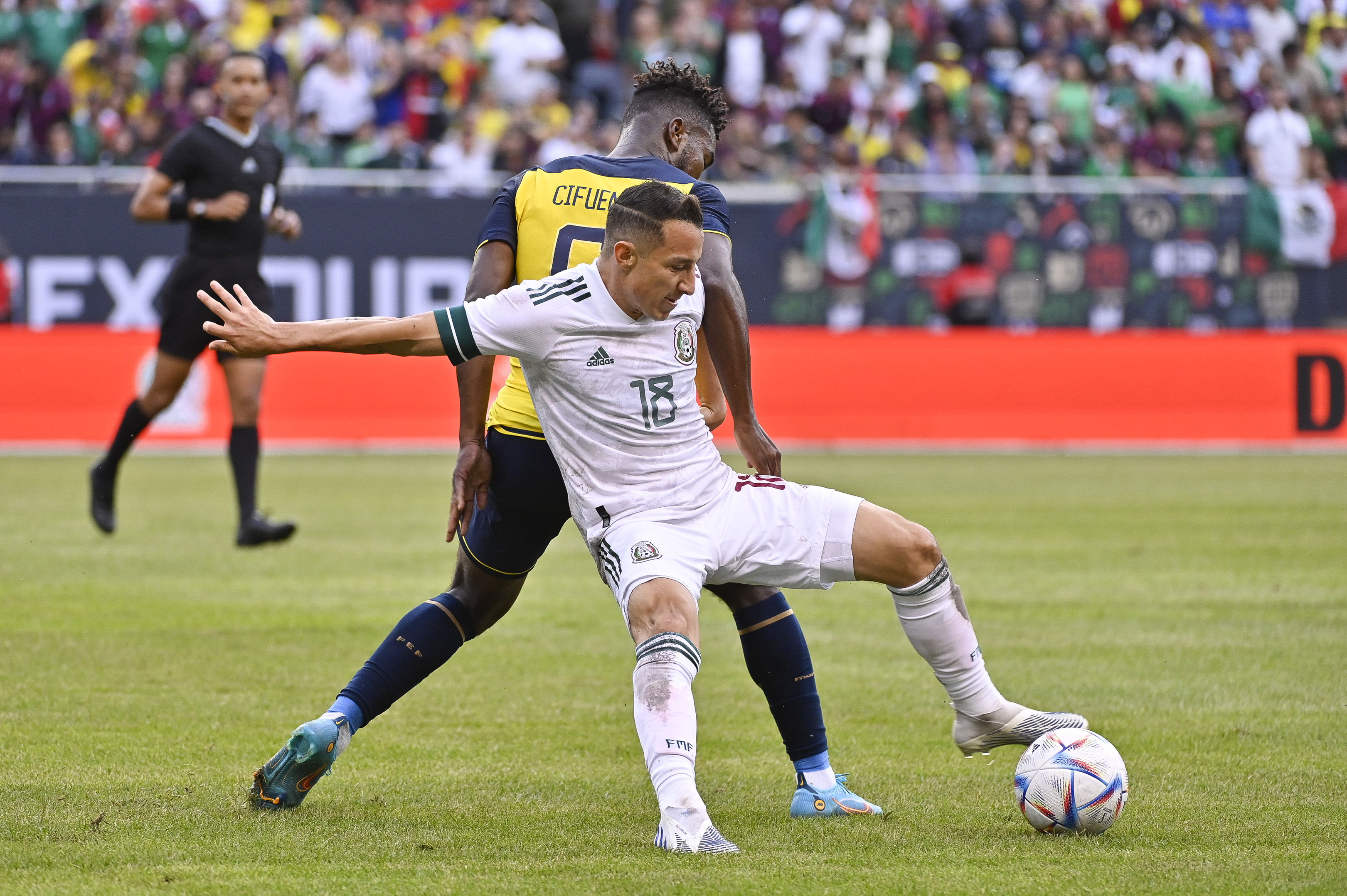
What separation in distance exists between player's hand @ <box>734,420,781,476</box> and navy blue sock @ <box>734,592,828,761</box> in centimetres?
36

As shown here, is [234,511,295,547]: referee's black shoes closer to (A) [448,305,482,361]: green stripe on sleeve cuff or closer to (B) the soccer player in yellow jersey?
(B) the soccer player in yellow jersey

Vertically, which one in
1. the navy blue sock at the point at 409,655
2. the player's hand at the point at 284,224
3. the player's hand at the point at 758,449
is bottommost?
the navy blue sock at the point at 409,655

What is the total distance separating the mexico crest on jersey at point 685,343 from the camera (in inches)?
184

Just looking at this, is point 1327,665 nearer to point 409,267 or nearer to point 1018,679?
point 1018,679

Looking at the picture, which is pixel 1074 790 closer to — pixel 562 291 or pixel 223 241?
pixel 562 291

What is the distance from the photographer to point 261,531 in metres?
9.98

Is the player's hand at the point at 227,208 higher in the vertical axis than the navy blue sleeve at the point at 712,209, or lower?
lower

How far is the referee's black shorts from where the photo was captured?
9961 mm

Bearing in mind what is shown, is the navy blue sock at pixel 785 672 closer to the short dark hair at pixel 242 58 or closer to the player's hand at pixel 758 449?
the player's hand at pixel 758 449

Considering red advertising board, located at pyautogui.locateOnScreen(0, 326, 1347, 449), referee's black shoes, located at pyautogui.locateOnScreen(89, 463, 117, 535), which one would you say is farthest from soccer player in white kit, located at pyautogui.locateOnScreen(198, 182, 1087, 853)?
red advertising board, located at pyautogui.locateOnScreen(0, 326, 1347, 449)

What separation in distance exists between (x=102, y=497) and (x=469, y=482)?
6.07 meters

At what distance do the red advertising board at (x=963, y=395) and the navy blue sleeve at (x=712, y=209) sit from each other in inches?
488

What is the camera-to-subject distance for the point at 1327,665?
700 centimetres

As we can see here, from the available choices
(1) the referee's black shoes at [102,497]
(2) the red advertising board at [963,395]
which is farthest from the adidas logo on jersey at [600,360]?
(2) the red advertising board at [963,395]
